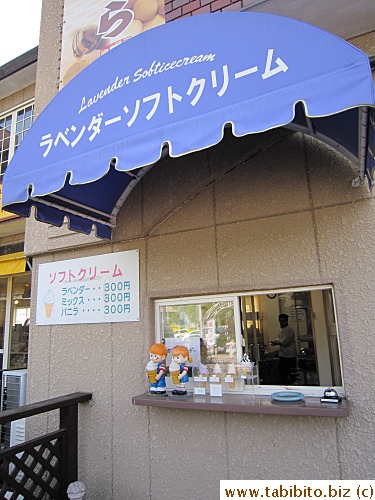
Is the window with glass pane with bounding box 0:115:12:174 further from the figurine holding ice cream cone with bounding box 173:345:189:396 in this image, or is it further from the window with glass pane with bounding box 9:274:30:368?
the figurine holding ice cream cone with bounding box 173:345:189:396

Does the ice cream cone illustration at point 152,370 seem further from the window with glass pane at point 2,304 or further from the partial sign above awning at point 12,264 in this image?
the window with glass pane at point 2,304

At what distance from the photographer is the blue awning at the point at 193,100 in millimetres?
2162

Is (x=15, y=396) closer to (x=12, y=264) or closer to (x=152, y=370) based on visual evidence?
(x=152, y=370)

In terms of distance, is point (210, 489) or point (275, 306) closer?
point (210, 489)

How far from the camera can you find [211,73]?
2568 mm

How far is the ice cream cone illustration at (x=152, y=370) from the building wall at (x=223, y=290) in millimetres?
228

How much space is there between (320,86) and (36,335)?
4349 millimetres

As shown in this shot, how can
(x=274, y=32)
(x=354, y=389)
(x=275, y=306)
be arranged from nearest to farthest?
1. (x=274, y=32)
2. (x=354, y=389)
3. (x=275, y=306)

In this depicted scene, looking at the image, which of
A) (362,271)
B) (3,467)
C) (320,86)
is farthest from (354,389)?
(3,467)

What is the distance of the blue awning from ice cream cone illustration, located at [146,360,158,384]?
186 centimetres

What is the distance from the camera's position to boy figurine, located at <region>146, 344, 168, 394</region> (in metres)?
3.56

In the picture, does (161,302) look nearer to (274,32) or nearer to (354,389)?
(354,389)

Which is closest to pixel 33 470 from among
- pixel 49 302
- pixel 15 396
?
pixel 15 396

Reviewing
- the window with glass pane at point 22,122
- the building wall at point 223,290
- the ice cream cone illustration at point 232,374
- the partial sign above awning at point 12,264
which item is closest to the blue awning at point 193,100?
the building wall at point 223,290
